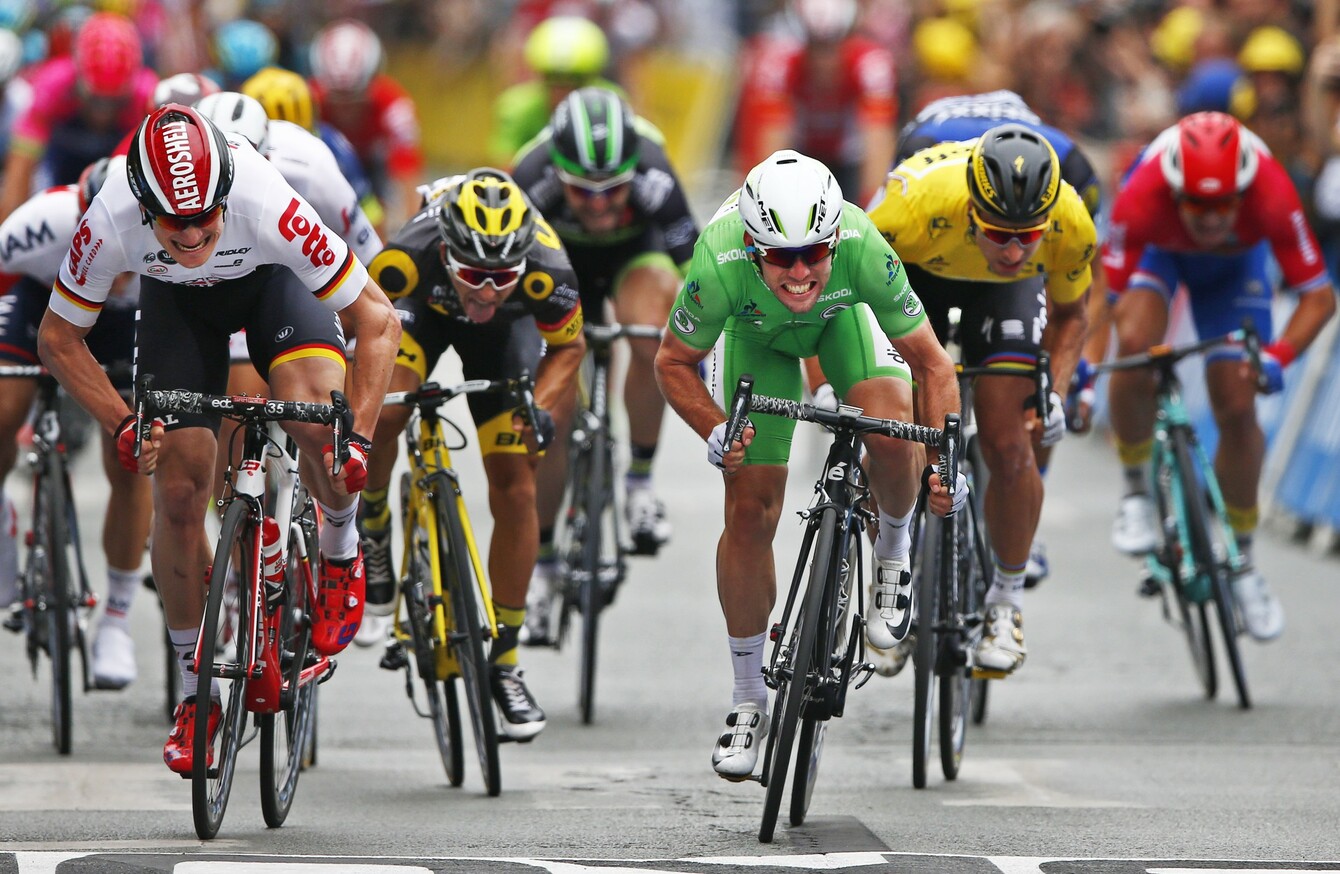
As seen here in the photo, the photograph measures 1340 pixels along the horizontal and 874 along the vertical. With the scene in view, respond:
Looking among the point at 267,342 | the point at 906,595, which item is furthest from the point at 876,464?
the point at 267,342

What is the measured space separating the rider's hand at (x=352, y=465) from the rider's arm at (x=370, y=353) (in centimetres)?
15

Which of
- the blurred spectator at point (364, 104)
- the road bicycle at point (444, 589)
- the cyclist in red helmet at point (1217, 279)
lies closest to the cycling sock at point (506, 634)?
the road bicycle at point (444, 589)

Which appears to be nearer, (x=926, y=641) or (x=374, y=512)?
(x=926, y=641)

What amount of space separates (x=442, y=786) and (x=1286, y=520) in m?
7.19

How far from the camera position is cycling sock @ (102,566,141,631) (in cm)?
842

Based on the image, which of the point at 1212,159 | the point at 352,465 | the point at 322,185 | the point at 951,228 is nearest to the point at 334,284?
the point at 352,465

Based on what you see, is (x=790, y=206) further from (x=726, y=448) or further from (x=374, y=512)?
(x=374, y=512)

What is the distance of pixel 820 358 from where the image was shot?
6.99m

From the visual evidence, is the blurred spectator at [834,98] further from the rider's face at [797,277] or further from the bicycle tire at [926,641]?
the rider's face at [797,277]

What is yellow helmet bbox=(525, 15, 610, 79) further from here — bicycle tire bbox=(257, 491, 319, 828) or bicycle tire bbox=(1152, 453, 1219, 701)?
bicycle tire bbox=(257, 491, 319, 828)

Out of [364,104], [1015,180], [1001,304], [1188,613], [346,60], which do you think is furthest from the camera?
[364,104]

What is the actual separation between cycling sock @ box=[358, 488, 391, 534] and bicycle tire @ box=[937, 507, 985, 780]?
2112 millimetres

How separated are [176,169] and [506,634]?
237cm

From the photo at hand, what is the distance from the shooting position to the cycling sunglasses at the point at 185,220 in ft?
20.4
